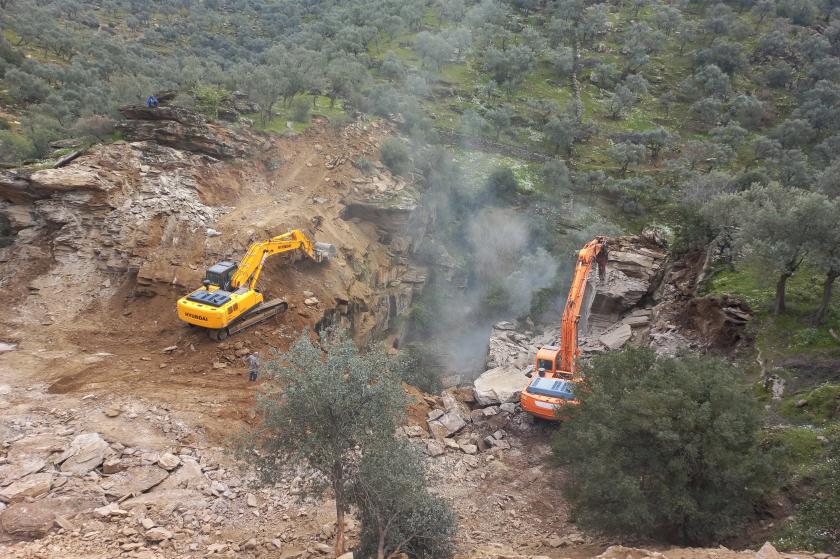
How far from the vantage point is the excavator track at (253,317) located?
17.3 m

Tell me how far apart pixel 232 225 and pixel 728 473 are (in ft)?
66.1

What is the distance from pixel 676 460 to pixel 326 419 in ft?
22.5

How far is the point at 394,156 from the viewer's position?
30250 millimetres

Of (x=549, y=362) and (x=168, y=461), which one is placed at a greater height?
(x=549, y=362)

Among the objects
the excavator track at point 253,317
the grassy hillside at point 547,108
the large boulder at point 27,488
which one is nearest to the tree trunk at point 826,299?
the grassy hillside at point 547,108

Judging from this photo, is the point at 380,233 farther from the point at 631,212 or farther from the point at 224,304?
the point at 631,212

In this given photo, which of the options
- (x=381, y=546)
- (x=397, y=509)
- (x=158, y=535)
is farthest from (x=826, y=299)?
(x=158, y=535)

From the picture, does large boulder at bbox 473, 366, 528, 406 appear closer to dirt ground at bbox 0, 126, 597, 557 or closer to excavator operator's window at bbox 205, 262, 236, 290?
dirt ground at bbox 0, 126, 597, 557

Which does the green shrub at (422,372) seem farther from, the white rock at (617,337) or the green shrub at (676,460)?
the green shrub at (676,460)

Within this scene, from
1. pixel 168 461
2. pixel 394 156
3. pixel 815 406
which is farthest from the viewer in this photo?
pixel 394 156

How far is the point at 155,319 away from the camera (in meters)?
18.2

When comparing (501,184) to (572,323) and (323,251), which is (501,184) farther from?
(572,323)

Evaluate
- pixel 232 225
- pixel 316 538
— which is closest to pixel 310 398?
pixel 316 538

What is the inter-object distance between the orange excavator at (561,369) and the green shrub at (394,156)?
14.1 meters
